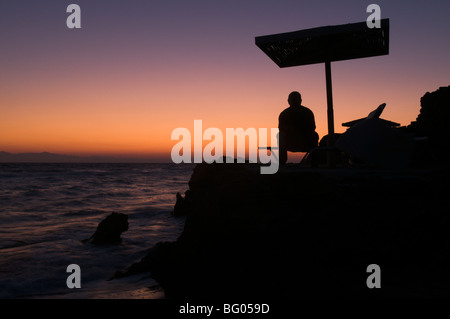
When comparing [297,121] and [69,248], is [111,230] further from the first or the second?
[297,121]

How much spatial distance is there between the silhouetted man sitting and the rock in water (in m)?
5.59

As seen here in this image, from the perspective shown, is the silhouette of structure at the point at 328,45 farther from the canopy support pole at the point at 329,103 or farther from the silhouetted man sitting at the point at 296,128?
the silhouetted man sitting at the point at 296,128

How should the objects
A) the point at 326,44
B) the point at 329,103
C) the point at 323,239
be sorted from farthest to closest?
the point at 329,103 < the point at 326,44 < the point at 323,239

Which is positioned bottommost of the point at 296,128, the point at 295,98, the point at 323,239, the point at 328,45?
the point at 323,239

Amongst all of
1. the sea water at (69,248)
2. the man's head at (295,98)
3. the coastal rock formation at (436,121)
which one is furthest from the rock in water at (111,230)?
the coastal rock formation at (436,121)

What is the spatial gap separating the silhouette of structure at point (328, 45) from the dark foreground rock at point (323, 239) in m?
3.05

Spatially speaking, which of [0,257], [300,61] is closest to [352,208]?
[300,61]

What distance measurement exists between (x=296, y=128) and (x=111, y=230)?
623cm

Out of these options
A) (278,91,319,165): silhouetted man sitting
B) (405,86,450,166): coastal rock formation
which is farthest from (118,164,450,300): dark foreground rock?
(405,86,450,166): coastal rock formation

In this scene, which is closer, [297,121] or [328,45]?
[297,121]

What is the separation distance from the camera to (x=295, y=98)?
629 centimetres

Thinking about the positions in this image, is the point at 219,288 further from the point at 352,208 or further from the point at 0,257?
the point at 0,257

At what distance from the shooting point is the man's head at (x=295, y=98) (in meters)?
6.29

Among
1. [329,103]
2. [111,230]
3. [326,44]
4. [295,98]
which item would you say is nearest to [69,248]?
[111,230]
